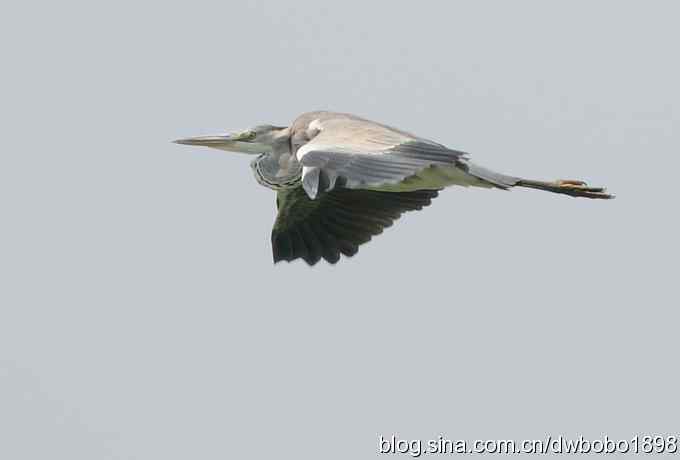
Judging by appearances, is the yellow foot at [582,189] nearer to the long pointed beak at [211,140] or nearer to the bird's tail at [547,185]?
the bird's tail at [547,185]

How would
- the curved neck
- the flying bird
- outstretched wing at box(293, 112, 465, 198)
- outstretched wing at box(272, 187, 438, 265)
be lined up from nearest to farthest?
outstretched wing at box(293, 112, 465, 198) → the flying bird → the curved neck → outstretched wing at box(272, 187, 438, 265)

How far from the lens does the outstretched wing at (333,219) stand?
9.86 metres

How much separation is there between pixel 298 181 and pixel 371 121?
77cm

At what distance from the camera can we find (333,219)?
9.99 metres

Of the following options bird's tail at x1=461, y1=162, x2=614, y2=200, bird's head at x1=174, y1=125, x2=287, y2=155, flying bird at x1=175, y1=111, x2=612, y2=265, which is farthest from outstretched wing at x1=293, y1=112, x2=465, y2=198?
bird's head at x1=174, y1=125, x2=287, y2=155

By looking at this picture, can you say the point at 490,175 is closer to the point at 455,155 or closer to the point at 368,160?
the point at 455,155

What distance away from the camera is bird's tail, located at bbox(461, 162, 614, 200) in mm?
9203

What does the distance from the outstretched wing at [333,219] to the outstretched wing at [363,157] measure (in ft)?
3.16

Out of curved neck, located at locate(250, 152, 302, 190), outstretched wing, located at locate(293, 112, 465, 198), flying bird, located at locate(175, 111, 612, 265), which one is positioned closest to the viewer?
outstretched wing, located at locate(293, 112, 465, 198)

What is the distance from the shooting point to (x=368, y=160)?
25.2 ft

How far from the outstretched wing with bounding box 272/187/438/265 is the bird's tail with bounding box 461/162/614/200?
0.65 metres

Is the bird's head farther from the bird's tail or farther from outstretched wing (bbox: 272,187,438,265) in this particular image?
the bird's tail

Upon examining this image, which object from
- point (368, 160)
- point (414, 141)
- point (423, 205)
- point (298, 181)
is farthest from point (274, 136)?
point (368, 160)

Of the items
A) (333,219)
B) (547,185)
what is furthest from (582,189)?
(333,219)
